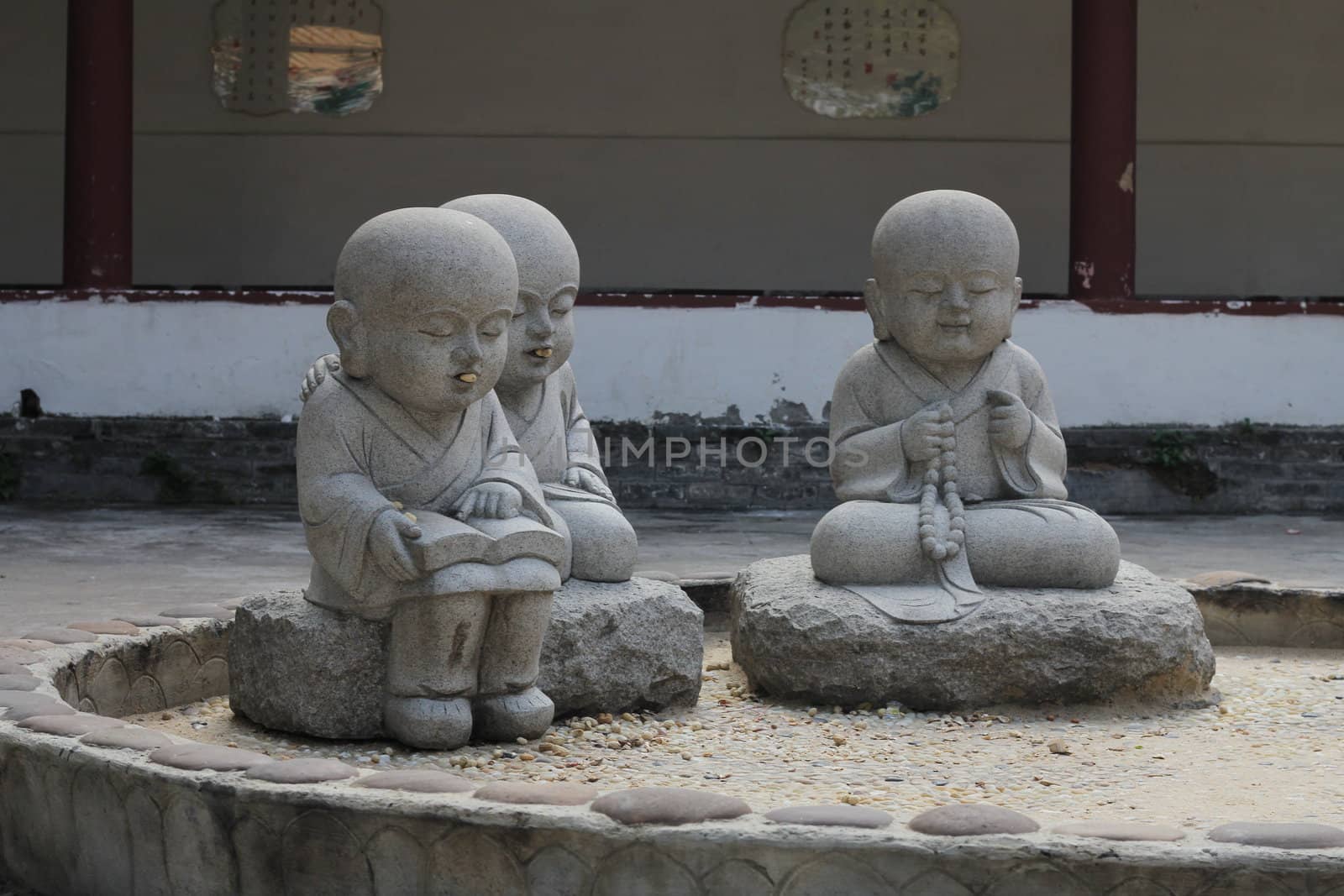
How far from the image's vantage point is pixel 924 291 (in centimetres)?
480

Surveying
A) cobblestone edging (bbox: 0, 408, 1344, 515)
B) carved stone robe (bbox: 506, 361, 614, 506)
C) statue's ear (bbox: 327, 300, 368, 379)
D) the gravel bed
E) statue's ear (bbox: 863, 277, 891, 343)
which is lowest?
the gravel bed

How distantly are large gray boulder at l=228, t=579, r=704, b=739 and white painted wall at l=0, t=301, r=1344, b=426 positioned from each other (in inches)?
191

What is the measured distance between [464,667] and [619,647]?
22.0 inches

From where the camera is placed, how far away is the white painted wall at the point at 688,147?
37.1 feet

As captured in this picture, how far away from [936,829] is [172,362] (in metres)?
7.36

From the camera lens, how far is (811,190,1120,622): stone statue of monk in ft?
15.4

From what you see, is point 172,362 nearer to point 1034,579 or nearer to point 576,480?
point 576,480

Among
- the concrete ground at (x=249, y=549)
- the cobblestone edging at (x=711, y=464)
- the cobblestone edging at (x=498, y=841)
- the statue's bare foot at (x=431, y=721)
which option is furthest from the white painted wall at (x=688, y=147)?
the cobblestone edging at (x=498, y=841)

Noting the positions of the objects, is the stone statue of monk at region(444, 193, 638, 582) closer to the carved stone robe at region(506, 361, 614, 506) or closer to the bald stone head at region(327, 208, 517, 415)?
the carved stone robe at region(506, 361, 614, 506)

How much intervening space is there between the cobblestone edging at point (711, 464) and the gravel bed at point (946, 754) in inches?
177

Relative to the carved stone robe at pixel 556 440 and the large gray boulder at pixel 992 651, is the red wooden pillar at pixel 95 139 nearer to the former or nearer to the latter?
the carved stone robe at pixel 556 440

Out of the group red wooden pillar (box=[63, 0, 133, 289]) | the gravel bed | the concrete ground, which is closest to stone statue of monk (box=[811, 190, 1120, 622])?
the gravel bed

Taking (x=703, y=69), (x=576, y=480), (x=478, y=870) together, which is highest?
(x=703, y=69)

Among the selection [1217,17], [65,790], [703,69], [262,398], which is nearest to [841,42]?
[703,69]
